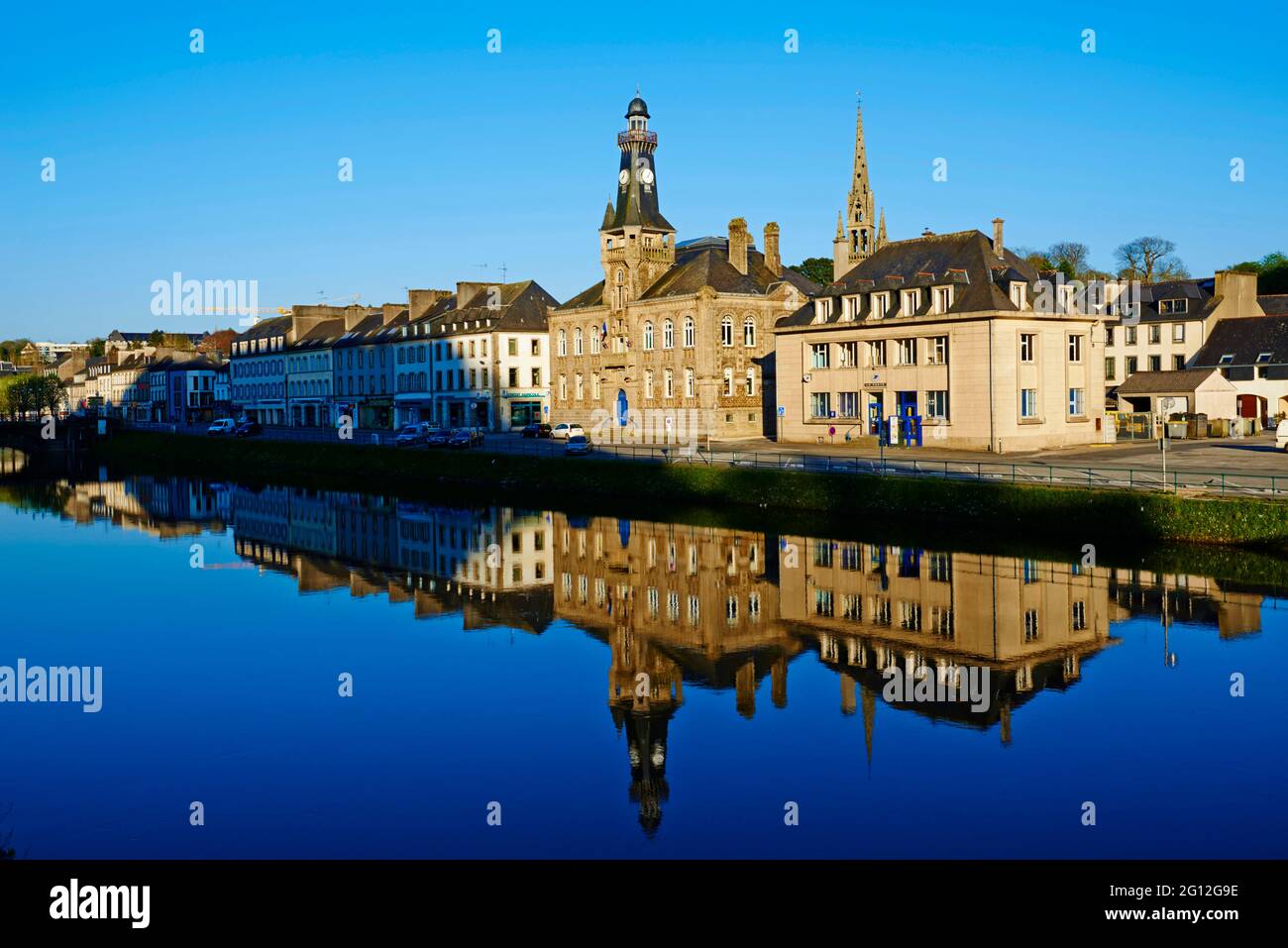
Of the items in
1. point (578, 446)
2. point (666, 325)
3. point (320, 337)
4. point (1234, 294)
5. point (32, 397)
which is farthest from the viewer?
point (32, 397)

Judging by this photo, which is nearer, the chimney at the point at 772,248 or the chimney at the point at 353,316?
the chimney at the point at 772,248

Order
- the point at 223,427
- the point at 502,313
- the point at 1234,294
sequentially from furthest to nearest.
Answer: the point at 223,427 → the point at 502,313 → the point at 1234,294

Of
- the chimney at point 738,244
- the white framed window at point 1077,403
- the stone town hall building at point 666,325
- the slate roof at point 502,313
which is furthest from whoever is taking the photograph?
the slate roof at point 502,313

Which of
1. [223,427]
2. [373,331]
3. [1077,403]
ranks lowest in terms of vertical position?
[223,427]

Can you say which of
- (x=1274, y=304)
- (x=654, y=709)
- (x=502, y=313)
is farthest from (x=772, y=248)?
(x=654, y=709)

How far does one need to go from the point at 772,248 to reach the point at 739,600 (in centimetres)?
5042

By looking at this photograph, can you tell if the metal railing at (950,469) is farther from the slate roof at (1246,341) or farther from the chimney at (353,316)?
the chimney at (353,316)

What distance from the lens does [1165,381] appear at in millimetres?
65938

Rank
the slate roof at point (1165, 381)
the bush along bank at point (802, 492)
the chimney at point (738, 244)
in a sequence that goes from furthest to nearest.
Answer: the chimney at point (738, 244) → the slate roof at point (1165, 381) → the bush along bank at point (802, 492)

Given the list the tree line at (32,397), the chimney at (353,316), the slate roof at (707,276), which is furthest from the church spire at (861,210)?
the tree line at (32,397)

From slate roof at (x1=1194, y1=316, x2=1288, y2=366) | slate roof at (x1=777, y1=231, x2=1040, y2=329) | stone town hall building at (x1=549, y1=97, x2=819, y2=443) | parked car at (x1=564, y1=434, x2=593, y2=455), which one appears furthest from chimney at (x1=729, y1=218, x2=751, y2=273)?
slate roof at (x1=1194, y1=316, x2=1288, y2=366)

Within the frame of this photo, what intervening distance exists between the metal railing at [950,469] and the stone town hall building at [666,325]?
5.65m

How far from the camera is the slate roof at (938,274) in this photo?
54.2 meters

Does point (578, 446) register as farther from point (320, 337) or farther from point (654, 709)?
point (320, 337)
